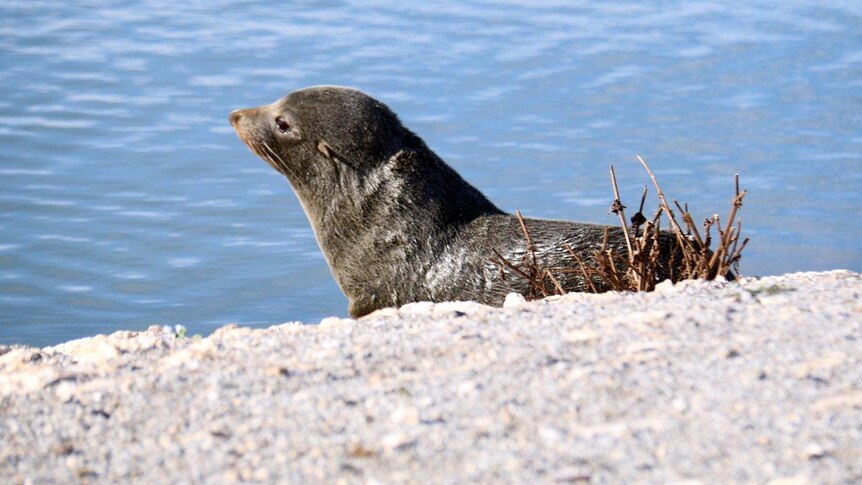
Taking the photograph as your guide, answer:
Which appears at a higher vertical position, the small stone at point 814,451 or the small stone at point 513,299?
the small stone at point 513,299

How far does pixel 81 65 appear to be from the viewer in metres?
17.0

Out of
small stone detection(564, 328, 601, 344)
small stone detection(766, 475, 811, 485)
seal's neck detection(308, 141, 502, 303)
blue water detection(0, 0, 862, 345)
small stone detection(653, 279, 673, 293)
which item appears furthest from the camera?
blue water detection(0, 0, 862, 345)

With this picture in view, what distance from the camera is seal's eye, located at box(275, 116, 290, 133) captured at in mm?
8570

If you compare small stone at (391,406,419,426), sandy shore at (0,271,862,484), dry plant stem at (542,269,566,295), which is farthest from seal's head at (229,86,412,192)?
small stone at (391,406,419,426)

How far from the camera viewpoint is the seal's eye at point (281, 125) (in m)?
8.57

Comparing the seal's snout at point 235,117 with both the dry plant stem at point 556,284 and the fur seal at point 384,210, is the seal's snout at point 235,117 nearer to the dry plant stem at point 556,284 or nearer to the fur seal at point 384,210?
the fur seal at point 384,210

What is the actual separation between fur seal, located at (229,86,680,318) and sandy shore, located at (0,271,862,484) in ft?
7.00

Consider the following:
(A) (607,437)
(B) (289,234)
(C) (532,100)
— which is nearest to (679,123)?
(C) (532,100)

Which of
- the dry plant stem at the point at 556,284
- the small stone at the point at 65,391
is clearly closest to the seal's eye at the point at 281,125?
the dry plant stem at the point at 556,284

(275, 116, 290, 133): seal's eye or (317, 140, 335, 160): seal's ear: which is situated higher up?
(275, 116, 290, 133): seal's eye

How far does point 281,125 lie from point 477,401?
14.1 feet

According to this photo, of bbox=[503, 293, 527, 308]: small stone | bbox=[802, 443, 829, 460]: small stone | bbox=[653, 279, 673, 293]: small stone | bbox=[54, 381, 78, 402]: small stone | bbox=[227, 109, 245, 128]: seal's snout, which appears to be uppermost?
bbox=[227, 109, 245, 128]: seal's snout

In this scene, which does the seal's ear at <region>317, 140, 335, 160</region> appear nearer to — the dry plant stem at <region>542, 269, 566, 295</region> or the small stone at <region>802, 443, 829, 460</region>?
the dry plant stem at <region>542, 269, 566, 295</region>

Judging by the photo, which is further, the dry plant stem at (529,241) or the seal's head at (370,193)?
the seal's head at (370,193)
